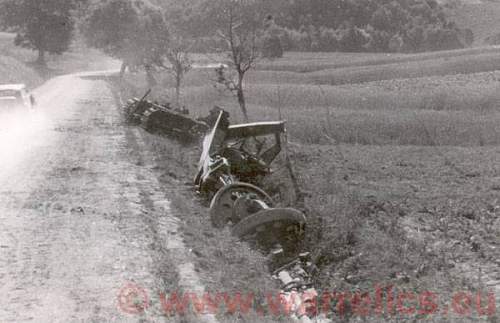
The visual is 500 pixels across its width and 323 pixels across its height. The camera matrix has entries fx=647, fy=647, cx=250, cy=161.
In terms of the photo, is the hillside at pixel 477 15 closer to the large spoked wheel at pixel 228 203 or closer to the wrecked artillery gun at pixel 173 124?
the wrecked artillery gun at pixel 173 124

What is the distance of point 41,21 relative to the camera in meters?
67.2

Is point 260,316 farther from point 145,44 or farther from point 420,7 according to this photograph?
point 420,7

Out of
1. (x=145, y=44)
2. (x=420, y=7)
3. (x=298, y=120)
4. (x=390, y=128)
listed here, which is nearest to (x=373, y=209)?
(x=390, y=128)

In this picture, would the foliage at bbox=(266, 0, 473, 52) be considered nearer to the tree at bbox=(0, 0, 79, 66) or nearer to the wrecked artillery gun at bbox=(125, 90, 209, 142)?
the tree at bbox=(0, 0, 79, 66)

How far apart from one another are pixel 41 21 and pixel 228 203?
61.1 meters

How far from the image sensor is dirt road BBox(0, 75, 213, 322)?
7645mm

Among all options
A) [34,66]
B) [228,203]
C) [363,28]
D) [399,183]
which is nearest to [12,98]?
[228,203]

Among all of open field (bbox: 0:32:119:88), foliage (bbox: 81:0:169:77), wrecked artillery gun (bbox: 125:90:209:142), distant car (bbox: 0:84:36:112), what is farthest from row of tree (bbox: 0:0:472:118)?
distant car (bbox: 0:84:36:112)

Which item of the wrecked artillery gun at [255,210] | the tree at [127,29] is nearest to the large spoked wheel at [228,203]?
the wrecked artillery gun at [255,210]

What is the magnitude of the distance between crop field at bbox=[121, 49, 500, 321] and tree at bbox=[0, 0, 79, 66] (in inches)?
1452

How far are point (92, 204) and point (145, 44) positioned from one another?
45424 millimetres

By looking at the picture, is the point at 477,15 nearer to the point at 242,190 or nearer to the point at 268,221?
the point at 242,190

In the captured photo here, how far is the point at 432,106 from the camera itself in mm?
32656

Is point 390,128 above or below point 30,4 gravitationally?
below
